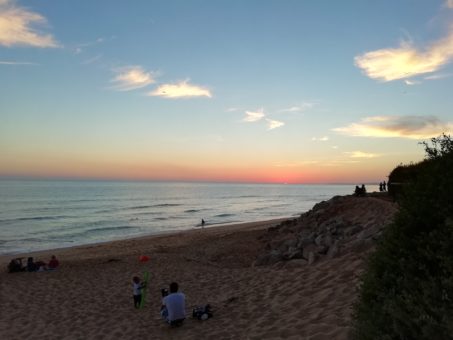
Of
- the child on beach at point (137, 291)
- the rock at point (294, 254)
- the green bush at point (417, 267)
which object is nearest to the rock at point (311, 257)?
the rock at point (294, 254)

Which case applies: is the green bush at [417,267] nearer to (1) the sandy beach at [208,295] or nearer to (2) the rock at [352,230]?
(1) the sandy beach at [208,295]

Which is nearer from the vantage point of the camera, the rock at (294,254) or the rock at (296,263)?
the rock at (296,263)

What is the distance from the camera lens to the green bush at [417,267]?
10.5 feet

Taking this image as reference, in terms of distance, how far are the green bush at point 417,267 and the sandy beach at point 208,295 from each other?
7.02ft

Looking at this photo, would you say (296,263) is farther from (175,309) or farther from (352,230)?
(175,309)

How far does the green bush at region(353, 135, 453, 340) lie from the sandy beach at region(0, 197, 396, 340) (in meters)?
2.14

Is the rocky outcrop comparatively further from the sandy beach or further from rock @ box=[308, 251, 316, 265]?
the sandy beach

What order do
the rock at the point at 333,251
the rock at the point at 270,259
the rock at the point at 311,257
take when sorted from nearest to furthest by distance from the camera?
the rock at the point at 333,251
the rock at the point at 311,257
the rock at the point at 270,259

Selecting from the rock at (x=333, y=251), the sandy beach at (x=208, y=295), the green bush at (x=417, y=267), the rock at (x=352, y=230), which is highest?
the green bush at (x=417, y=267)

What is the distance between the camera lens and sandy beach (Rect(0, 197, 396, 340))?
7.80 m

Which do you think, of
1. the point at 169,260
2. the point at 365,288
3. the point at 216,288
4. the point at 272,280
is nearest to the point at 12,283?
the point at 169,260

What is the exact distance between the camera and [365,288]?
4250mm

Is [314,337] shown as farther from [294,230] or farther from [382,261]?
[294,230]

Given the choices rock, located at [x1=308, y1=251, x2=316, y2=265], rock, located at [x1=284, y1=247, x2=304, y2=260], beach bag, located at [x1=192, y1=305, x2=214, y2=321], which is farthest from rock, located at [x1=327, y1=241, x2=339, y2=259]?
beach bag, located at [x1=192, y1=305, x2=214, y2=321]
